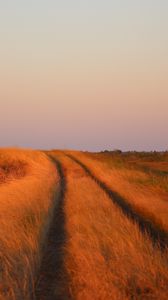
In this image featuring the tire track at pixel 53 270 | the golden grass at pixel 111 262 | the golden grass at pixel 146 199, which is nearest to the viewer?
the golden grass at pixel 111 262

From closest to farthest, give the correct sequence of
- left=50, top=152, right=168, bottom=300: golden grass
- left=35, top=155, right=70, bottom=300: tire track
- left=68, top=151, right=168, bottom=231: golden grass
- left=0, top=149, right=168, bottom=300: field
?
left=50, top=152, right=168, bottom=300: golden grass → left=0, top=149, right=168, bottom=300: field → left=35, top=155, right=70, bottom=300: tire track → left=68, top=151, right=168, bottom=231: golden grass

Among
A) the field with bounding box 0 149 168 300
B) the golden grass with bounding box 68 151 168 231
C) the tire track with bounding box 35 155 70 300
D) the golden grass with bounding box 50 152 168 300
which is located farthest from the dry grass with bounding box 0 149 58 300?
the golden grass with bounding box 68 151 168 231

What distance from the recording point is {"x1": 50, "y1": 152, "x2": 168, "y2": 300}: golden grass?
689cm

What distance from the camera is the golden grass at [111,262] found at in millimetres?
6887

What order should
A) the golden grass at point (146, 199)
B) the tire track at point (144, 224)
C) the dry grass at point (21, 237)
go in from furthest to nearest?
the golden grass at point (146, 199), the tire track at point (144, 224), the dry grass at point (21, 237)

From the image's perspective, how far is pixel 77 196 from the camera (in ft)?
59.5

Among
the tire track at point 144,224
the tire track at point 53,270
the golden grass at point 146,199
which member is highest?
the golden grass at point 146,199

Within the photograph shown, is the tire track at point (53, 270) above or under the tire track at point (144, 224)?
under

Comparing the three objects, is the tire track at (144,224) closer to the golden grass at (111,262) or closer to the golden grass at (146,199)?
the golden grass at (146,199)

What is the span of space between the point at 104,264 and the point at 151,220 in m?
6.45

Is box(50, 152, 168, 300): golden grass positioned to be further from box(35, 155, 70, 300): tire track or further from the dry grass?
the dry grass

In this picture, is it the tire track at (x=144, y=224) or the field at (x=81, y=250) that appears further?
the tire track at (x=144, y=224)

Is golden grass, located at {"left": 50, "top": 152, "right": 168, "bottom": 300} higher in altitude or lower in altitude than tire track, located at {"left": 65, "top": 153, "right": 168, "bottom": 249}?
lower

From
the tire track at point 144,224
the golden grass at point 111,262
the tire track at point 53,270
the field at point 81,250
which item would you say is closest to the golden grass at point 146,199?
the field at point 81,250
